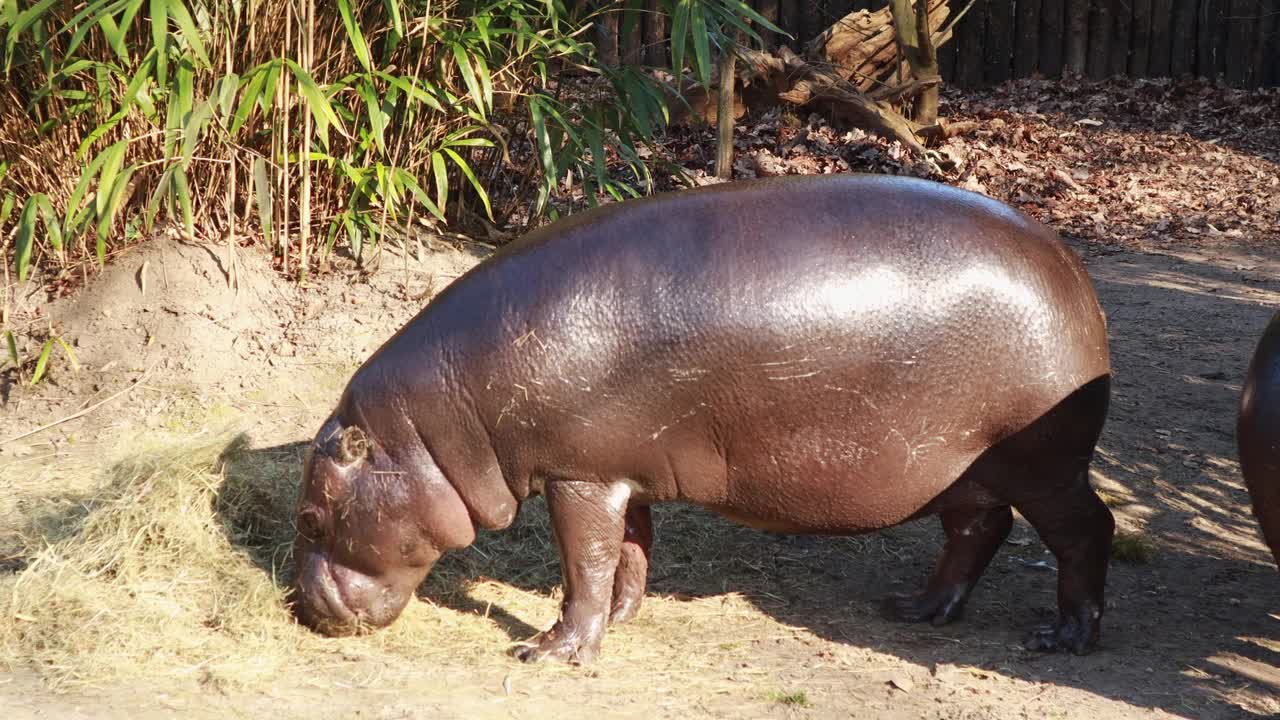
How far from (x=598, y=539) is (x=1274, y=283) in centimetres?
498

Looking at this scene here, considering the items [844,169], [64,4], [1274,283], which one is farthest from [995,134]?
[64,4]

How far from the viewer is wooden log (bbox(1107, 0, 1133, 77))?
11477 millimetres

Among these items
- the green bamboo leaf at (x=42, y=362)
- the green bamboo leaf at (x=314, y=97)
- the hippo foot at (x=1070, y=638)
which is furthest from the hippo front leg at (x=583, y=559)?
the green bamboo leaf at (x=42, y=362)

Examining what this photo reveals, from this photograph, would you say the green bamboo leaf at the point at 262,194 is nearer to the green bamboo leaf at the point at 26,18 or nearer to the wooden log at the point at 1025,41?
the green bamboo leaf at the point at 26,18

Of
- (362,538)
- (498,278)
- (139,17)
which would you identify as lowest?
(362,538)

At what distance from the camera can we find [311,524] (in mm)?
3936

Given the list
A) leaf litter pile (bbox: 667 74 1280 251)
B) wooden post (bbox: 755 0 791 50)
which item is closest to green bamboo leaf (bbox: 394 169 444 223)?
leaf litter pile (bbox: 667 74 1280 251)

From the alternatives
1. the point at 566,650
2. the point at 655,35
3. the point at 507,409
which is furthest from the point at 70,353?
the point at 655,35

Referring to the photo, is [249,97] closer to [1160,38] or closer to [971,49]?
[971,49]

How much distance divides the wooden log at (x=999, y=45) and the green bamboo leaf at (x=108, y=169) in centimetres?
832

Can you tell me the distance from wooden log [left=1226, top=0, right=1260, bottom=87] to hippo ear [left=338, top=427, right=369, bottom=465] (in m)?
9.61

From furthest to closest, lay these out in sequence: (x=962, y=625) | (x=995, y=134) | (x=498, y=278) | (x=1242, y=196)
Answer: (x=995, y=134) → (x=1242, y=196) → (x=962, y=625) → (x=498, y=278)

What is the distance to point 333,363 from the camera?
5.76 meters

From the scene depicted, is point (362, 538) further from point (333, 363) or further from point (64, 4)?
point (64, 4)
